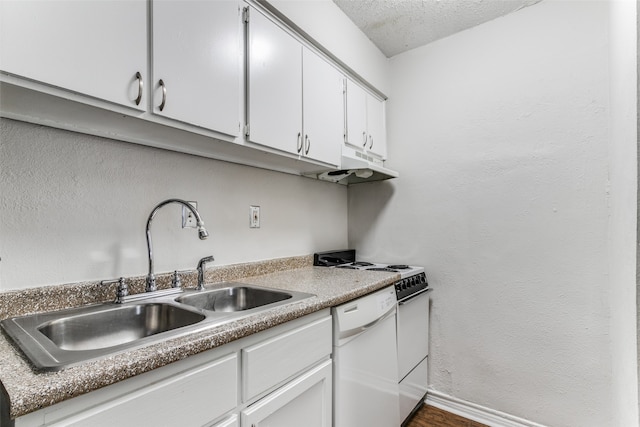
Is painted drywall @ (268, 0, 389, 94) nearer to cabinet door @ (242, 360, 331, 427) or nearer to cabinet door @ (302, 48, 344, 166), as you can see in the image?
cabinet door @ (302, 48, 344, 166)

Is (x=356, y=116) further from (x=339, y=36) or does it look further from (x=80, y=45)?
(x=80, y=45)

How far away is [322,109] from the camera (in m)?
1.75

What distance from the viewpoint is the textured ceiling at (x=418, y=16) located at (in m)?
1.83

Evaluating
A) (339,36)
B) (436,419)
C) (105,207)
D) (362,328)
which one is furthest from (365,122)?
(436,419)

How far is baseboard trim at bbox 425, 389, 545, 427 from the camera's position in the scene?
182 centimetres

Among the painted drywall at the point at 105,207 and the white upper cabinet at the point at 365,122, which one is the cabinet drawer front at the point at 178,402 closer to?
the painted drywall at the point at 105,207

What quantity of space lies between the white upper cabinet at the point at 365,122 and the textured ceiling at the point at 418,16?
0.40 m

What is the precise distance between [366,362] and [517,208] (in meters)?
1.29

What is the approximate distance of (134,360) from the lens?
643mm

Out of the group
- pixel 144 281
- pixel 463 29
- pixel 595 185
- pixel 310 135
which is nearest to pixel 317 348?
pixel 144 281

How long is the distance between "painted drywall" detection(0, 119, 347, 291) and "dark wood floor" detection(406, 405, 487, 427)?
4.61 ft

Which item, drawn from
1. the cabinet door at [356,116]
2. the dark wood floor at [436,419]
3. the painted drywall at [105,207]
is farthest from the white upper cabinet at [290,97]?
the dark wood floor at [436,419]

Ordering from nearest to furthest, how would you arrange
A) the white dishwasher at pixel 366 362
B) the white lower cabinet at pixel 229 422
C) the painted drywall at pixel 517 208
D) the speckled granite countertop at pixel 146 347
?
the speckled granite countertop at pixel 146 347, the white lower cabinet at pixel 229 422, the white dishwasher at pixel 366 362, the painted drywall at pixel 517 208

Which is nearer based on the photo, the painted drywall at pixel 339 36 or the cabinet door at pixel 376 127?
the painted drywall at pixel 339 36
